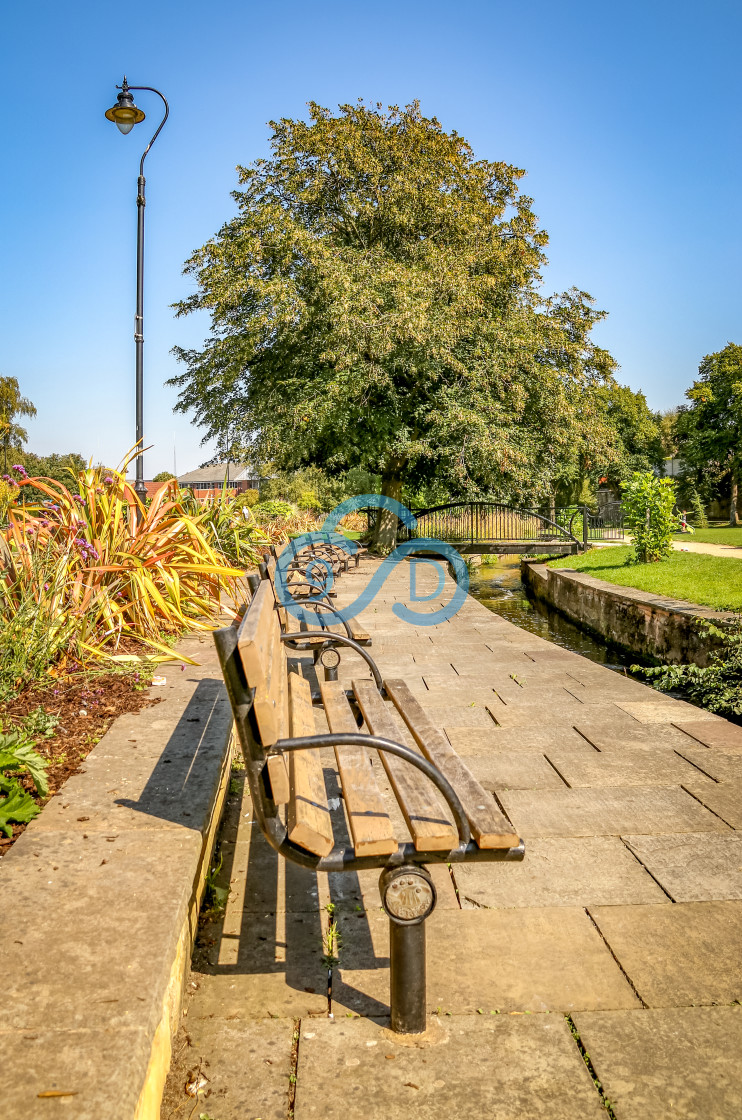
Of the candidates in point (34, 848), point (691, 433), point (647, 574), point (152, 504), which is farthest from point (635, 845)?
point (691, 433)

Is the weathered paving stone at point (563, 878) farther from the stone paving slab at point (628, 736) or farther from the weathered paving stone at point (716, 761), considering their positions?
the stone paving slab at point (628, 736)

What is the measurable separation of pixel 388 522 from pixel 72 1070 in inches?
736

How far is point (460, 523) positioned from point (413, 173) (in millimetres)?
9744

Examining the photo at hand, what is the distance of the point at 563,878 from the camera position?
2758mm

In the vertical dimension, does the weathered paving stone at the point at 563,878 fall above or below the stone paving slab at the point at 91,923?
below

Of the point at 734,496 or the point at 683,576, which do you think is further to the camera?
the point at 734,496

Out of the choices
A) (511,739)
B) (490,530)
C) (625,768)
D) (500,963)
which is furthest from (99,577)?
(490,530)

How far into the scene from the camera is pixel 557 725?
4520mm

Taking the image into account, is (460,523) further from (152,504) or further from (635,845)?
(635,845)

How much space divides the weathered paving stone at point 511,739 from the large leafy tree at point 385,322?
13354 mm

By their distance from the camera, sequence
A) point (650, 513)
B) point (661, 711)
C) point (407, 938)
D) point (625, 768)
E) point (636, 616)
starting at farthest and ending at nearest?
1. point (650, 513)
2. point (636, 616)
3. point (661, 711)
4. point (625, 768)
5. point (407, 938)

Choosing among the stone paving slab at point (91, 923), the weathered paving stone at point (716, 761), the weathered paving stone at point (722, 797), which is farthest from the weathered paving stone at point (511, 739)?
the stone paving slab at point (91, 923)

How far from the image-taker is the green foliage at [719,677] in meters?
5.39

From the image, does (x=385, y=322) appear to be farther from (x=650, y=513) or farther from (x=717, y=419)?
(x=717, y=419)
